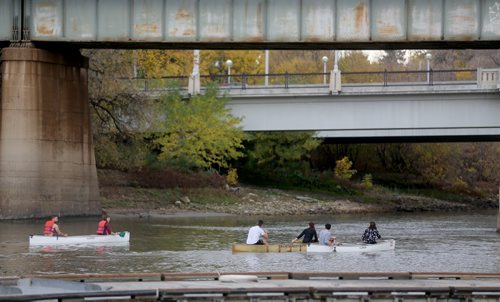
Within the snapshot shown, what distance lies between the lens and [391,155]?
102500 millimetres

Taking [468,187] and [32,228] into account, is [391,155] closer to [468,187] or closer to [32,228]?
[468,187]

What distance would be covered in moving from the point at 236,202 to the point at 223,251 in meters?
30.5

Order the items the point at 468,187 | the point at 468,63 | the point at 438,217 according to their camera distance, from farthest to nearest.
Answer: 1. the point at 468,63
2. the point at 468,187
3. the point at 438,217

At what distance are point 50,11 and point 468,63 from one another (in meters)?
80.4

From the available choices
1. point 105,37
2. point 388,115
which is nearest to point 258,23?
point 105,37

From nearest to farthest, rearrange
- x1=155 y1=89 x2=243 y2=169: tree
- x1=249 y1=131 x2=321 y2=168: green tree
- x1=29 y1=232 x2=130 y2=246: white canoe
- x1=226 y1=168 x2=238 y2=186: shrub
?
x1=29 y1=232 x2=130 y2=246: white canoe < x1=155 y1=89 x2=243 y2=169: tree < x1=226 y1=168 x2=238 y2=186: shrub < x1=249 y1=131 x2=321 y2=168: green tree

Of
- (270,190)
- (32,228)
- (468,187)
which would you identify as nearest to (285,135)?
(270,190)

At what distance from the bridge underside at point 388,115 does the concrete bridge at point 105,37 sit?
768 inches

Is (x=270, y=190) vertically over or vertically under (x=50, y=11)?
under

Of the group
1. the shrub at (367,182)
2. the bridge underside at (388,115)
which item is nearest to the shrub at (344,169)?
the shrub at (367,182)

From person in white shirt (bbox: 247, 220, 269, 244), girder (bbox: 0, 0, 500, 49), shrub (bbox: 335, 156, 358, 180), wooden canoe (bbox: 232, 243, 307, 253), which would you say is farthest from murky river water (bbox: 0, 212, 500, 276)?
shrub (bbox: 335, 156, 358, 180)

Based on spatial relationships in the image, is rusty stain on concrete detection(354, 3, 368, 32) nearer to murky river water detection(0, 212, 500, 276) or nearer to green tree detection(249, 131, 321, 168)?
murky river water detection(0, 212, 500, 276)

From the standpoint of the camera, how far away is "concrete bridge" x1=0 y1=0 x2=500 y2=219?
49.2 m

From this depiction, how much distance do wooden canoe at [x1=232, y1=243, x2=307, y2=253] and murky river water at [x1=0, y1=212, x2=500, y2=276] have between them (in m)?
0.41
